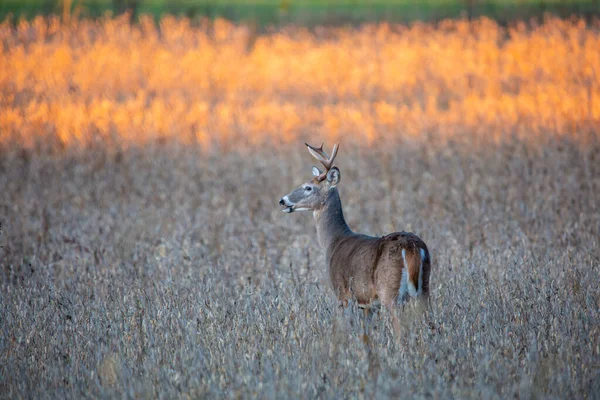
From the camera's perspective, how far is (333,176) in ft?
27.5

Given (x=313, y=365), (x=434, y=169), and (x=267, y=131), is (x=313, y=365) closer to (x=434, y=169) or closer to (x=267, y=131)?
(x=434, y=169)

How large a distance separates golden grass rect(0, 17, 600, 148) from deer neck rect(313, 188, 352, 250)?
647 cm

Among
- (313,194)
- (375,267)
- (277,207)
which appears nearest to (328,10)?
(277,207)

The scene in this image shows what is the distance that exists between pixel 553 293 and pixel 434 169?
254 inches

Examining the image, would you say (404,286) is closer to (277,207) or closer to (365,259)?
(365,259)

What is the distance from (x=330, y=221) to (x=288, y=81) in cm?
1154

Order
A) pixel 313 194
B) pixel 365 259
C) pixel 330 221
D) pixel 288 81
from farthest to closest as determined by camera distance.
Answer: pixel 288 81
pixel 313 194
pixel 330 221
pixel 365 259

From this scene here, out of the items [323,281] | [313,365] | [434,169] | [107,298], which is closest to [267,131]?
[434,169]

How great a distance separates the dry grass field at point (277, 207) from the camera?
17.8 ft

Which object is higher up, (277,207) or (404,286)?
(277,207)

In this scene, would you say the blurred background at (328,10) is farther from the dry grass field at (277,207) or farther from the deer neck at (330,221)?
the deer neck at (330,221)

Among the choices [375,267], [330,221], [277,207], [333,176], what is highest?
[333,176]

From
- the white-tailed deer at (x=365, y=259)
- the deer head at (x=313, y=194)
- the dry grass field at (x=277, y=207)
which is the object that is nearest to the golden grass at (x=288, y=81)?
the dry grass field at (x=277, y=207)

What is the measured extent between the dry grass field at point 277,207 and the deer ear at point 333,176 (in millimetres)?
1015
